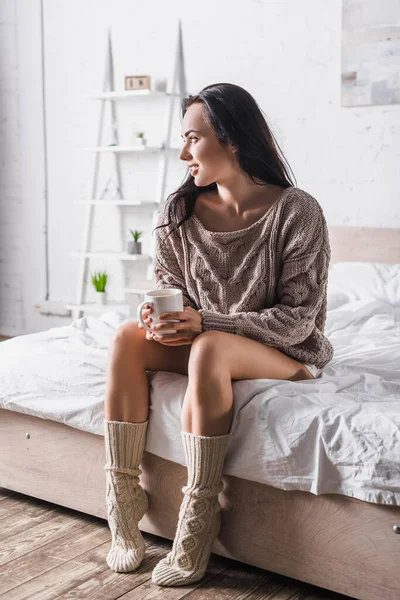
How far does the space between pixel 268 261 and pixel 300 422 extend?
0.42m

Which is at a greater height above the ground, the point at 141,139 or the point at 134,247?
the point at 141,139

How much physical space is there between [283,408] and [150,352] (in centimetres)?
35

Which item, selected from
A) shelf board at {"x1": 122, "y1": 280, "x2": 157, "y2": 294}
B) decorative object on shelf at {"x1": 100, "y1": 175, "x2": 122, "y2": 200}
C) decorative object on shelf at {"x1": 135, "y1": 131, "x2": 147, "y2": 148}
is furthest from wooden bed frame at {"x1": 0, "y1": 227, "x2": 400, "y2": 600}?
decorative object on shelf at {"x1": 100, "y1": 175, "x2": 122, "y2": 200}

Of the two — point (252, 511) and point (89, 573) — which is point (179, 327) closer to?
point (252, 511)

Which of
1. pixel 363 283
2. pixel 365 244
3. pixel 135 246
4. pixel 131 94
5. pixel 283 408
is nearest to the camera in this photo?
pixel 283 408

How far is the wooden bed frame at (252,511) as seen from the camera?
1455 mm

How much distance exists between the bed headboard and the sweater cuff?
149 centimetres

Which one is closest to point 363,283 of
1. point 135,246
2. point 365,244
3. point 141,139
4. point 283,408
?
point 365,244

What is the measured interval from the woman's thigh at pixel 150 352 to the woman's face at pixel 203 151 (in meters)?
0.40

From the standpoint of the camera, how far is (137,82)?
145 inches

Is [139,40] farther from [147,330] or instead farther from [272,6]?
[147,330]

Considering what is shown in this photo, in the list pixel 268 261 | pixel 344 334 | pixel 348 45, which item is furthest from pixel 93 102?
pixel 268 261

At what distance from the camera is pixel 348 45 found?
320 centimetres

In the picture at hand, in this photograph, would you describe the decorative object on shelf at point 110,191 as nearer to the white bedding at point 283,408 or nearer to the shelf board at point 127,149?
the shelf board at point 127,149
